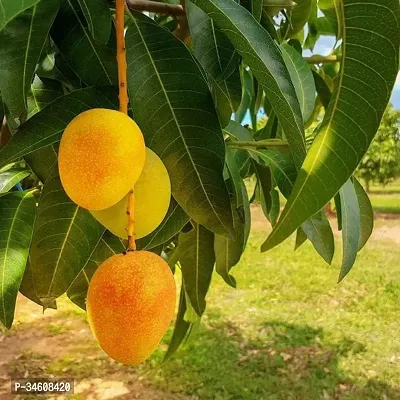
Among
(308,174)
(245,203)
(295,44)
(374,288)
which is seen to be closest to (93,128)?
(308,174)

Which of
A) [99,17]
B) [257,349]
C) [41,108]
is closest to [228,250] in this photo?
[41,108]

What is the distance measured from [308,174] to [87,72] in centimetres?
32

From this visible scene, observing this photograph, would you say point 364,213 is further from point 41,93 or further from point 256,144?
point 41,93

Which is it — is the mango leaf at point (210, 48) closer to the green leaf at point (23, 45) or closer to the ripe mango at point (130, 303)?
the green leaf at point (23, 45)

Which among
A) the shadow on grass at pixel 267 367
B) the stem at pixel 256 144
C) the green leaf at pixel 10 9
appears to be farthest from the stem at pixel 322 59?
the shadow on grass at pixel 267 367

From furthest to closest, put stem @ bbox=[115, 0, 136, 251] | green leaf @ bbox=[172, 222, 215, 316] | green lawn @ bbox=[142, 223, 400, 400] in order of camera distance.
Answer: green lawn @ bbox=[142, 223, 400, 400]
green leaf @ bbox=[172, 222, 215, 316]
stem @ bbox=[115, 0, 136, 251]

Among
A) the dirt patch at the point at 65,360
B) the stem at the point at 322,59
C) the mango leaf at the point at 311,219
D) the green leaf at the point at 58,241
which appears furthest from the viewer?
the dirt patch at the point at 65,360

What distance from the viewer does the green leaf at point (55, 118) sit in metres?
0.56

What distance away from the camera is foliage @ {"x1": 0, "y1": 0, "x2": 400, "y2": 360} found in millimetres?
370

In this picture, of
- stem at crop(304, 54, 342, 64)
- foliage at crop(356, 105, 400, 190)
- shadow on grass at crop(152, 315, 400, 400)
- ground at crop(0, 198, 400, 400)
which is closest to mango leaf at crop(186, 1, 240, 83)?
stem at crop(304, 54, 342, 64)

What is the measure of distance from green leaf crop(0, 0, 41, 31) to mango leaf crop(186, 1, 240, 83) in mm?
297

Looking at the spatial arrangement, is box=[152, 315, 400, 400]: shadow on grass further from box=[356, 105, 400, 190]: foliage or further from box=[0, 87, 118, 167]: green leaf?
box=[356, 105, 400, 190]: foliage

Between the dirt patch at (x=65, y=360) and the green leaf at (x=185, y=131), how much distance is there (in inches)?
98.3

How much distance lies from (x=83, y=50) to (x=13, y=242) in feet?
0.91
